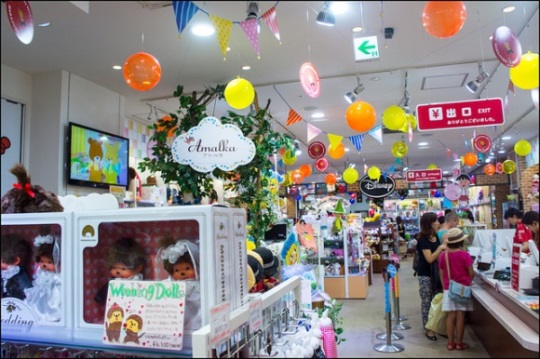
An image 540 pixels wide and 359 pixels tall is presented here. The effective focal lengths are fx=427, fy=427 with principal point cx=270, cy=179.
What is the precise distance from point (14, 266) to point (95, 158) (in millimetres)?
4465

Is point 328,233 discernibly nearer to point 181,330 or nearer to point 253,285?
point 253,285

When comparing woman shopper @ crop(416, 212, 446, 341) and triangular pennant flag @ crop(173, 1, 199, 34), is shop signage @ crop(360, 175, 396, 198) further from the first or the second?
triangular pennant flag @ crop(173, 1, 199, 34)

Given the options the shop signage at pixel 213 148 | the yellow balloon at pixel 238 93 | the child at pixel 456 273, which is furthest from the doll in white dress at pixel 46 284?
the child at pixel 456 273

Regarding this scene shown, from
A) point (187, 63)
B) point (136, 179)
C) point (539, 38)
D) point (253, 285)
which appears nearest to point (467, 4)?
point (539, 38)

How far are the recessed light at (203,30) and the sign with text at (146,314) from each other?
332cm

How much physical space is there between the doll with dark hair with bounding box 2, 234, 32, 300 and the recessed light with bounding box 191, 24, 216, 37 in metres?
3.03

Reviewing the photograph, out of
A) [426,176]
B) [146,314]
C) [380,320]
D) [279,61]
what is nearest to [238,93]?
[279,61]

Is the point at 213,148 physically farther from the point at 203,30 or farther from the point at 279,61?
the point at 279,61

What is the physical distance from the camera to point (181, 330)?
1.29 meters

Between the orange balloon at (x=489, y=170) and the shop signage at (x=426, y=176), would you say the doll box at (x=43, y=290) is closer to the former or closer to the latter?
the orange balloon at (x=489, y=170)

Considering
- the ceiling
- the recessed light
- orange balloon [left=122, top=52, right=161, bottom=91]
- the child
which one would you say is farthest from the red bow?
the child

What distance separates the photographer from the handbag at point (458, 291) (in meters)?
4.66

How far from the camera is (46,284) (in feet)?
5.26

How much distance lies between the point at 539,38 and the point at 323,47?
424cm
